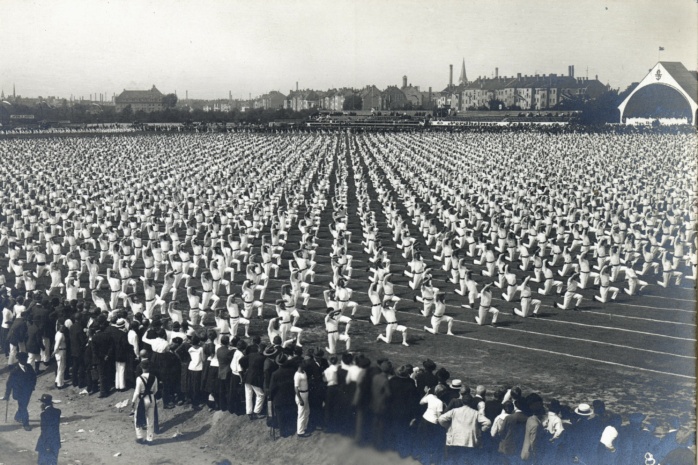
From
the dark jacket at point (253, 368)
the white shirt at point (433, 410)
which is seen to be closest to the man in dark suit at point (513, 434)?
the white shirt at point (433, 410)

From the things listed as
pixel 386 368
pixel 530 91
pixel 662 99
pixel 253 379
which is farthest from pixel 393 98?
pixel 386 368

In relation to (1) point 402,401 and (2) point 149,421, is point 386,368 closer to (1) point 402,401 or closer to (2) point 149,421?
(1) point 402,401

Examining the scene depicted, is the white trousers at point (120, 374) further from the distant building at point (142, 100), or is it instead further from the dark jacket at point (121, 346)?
the distant building at point (142, 100)

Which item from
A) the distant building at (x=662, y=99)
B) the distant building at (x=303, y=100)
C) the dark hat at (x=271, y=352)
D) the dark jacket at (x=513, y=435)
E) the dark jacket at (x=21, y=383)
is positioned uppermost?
the distant building at (x=303, y=100)

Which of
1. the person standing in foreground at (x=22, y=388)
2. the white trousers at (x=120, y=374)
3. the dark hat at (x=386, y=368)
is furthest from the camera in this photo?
the white trousers at (x=120, y=374)

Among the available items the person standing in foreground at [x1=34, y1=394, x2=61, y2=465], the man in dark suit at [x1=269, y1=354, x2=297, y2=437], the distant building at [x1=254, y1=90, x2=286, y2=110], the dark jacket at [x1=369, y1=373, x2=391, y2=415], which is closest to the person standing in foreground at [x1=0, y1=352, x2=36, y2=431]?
the person standing in foreground at [x1=34, y1=394, x2=61, y2=465]
